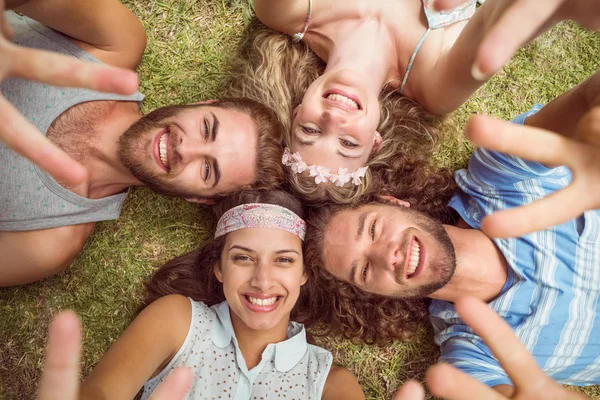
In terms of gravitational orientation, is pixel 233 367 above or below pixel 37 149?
below

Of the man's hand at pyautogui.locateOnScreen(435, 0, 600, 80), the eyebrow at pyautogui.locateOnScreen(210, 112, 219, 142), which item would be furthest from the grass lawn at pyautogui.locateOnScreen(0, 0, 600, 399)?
the man's hand at pyautogui.locateOnScreen(435, 0, 600, 80)

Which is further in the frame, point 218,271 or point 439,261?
point 218,271

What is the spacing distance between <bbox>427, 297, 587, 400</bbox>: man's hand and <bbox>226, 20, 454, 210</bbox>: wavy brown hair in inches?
72.2

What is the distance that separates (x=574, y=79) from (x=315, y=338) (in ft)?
9.47

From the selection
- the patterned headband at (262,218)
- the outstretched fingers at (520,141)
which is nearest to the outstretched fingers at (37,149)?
the outstretched fingers at (520,141)

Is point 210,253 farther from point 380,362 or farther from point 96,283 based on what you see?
point 380,362

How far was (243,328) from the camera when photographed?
3.07m

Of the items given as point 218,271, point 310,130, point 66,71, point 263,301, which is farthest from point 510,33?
point 218,271

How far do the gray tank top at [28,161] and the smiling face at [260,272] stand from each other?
4.05 feet

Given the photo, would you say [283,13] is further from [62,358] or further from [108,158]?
[62,358]

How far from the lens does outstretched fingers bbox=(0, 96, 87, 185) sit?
1.20m

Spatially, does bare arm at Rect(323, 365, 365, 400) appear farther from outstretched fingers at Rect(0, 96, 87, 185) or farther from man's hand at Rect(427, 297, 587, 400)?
outstretched fingers at Rect(0, 96, 87, 185)


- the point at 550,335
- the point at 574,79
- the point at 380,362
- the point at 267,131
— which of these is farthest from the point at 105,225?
the point at 574,79

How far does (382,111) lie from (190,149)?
56.5 inches
